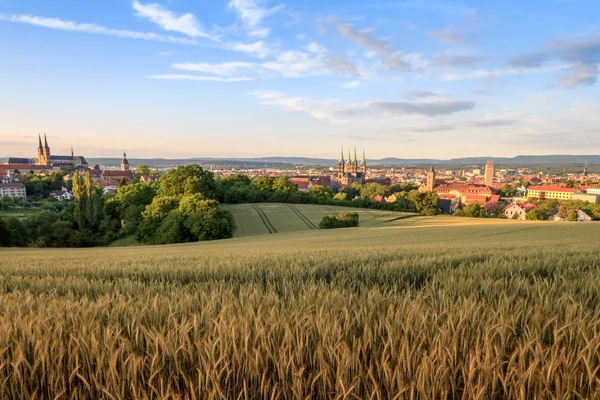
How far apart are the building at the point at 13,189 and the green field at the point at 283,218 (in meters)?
101

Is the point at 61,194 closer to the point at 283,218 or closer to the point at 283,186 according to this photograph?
the point at 283,186

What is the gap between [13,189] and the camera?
113250 mm

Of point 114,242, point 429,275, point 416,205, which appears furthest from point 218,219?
point 416,205

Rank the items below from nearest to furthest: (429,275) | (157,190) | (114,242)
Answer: (429,275) → (114,242) → (157,190)

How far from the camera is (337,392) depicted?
145 centimetres

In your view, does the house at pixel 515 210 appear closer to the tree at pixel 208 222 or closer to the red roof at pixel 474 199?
the red roof at pixel 474 199

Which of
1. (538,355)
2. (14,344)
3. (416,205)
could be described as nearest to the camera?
(538,355)

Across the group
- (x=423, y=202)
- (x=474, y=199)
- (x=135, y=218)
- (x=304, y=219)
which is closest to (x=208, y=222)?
(x=135, y=218)

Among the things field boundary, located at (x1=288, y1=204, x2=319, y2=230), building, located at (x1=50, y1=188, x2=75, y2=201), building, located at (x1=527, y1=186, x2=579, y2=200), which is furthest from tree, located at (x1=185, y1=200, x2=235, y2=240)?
building, located at (x1=527, y1=186, x2=579, y2=200)

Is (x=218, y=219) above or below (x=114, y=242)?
above

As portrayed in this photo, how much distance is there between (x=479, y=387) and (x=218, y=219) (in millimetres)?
37714

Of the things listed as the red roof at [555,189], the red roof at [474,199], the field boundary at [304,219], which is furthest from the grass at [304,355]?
the red roof at [555,189]

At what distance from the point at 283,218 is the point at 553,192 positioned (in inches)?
6292

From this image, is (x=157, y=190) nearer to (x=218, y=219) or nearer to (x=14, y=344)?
(x=218, y=219)
